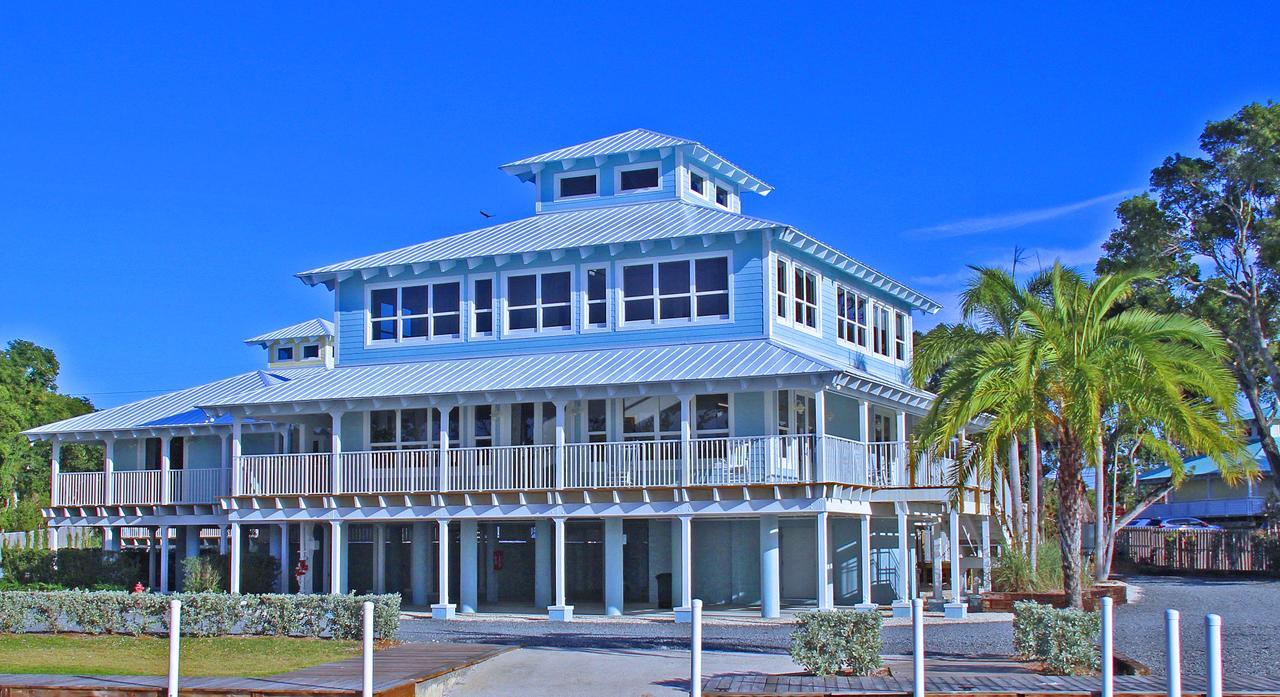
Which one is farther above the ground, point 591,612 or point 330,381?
point 330,381

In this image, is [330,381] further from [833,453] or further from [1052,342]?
[1052,342]

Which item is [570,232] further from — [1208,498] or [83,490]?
[1208,498]

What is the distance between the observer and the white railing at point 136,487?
1433 inches

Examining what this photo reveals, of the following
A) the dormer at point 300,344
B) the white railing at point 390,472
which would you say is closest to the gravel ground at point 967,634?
the white railing at point 390,472

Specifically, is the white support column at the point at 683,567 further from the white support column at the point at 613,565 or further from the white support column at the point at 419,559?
the white support column at the point at 419,559

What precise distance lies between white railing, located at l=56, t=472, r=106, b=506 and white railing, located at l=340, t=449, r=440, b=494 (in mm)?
9214

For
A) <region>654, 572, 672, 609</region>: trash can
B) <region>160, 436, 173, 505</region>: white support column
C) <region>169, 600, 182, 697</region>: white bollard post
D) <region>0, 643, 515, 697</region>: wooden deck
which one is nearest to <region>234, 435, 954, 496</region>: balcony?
<region>654, 572, 672, 609</region>: trash can

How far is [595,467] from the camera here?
1161 inches

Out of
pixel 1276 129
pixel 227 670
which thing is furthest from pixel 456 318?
pixel 1276 129

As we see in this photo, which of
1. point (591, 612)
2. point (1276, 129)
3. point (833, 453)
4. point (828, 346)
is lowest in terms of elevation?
point (591, 612)

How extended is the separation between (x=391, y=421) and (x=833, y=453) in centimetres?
1129

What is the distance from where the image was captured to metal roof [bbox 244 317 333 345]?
48.5 metres

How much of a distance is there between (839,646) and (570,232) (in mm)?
18696

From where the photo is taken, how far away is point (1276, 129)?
40.6 m
